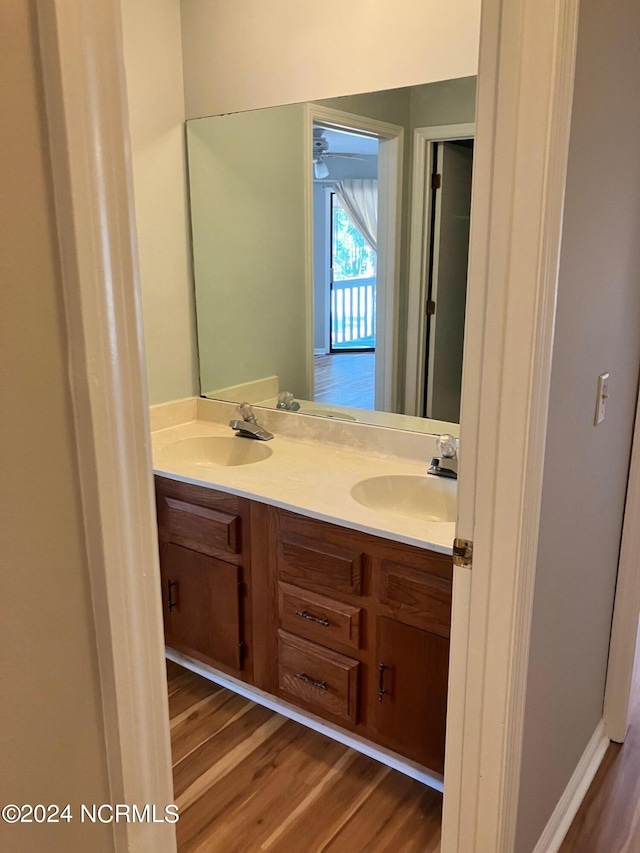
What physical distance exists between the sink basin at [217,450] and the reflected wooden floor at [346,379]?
0.30 meters

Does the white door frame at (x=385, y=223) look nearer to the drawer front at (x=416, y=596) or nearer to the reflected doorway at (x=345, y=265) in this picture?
the reflected doorway at (x=345, y=265)

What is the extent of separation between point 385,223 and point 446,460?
2.67ft

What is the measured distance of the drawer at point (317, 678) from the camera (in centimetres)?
188

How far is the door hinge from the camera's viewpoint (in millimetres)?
1230

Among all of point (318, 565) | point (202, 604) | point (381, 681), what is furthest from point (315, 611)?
point (202, 604)

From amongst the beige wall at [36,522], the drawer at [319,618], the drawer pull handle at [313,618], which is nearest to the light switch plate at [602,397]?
the drawer at [319,618]

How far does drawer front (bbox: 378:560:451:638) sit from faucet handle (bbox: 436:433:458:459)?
0.46m

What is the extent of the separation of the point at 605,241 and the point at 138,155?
170cm

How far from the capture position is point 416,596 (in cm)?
167

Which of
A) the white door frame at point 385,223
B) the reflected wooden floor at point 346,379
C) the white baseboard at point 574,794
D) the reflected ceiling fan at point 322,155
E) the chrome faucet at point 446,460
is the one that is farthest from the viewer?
the reflected wooden floor at point 346,379

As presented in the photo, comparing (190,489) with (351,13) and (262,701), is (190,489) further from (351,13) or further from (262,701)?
(351,13)

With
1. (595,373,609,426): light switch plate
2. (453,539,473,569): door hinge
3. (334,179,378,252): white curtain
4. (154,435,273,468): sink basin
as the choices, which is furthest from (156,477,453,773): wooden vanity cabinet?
(334,179,378,252): white curtain

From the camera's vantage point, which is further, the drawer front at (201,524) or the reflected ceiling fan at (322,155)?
the reflected ceiling fan at (322,155)

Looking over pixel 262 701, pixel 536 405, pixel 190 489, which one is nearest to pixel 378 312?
pixel 190 489
